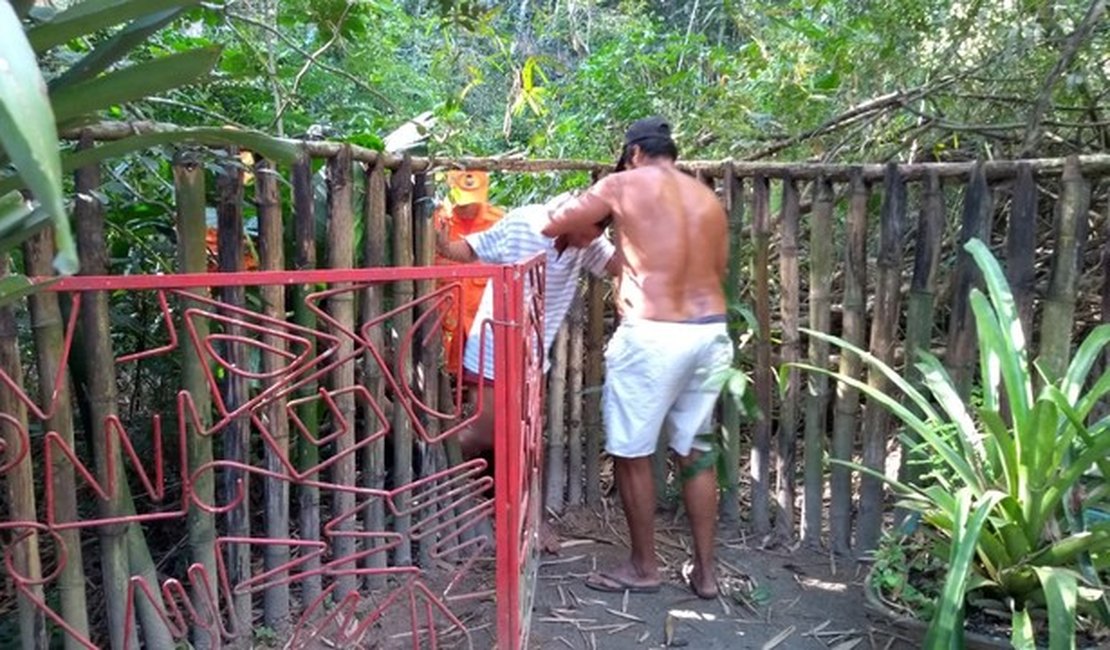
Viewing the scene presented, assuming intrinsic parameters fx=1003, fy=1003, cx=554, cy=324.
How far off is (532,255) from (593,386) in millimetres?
964

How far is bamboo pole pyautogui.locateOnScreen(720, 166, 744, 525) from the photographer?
3.96 metres

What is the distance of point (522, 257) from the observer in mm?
3525

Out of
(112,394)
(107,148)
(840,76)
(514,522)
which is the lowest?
(514,522)

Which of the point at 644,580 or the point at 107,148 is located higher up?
the point at 107,148

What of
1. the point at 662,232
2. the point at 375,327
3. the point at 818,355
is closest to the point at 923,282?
the point at 818,355

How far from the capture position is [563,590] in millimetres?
3615

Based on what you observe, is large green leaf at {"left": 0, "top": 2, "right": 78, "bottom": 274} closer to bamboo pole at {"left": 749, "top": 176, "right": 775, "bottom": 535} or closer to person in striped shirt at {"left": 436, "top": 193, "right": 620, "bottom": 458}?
person in striped shirt at {"left": 436, "top": 193, "right": 620, "bottom": 458}

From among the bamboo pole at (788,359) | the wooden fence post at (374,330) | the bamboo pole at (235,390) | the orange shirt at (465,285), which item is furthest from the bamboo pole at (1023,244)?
the bamboo pole at (235,390)

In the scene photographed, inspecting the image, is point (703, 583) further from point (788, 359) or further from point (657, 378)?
point (788, 359)

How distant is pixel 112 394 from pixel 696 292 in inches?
73.5

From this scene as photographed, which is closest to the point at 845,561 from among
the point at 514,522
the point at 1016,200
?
the point at 1016,200

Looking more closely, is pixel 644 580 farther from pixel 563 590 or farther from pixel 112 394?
pixel 112 394

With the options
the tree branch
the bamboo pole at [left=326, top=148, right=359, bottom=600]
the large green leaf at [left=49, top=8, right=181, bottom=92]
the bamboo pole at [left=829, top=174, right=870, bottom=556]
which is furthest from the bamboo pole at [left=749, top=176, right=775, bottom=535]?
the large green leaf at [left=49, top=8, right=181, bottom=92]

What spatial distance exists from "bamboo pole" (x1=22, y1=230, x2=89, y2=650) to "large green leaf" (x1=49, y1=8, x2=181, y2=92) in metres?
1.32
